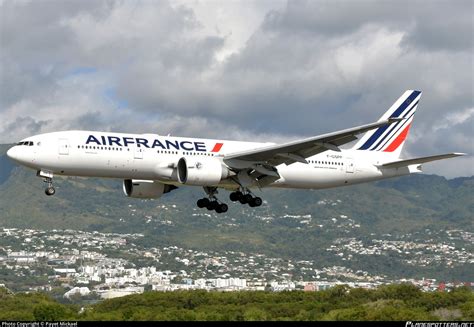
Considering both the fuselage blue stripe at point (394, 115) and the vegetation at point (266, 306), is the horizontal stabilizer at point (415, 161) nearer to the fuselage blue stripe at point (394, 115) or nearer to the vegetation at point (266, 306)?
the fuselage blue stripe at point (394, 115)

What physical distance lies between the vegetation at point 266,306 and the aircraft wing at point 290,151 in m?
41.8

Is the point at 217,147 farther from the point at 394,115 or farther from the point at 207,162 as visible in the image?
the point at 394,115

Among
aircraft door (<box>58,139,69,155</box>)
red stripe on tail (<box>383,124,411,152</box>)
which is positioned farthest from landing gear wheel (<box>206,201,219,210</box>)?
red stripe on tail (<box>383,124,411,152</box>)

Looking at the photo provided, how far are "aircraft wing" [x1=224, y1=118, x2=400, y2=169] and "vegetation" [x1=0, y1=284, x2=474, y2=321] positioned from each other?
137 feet

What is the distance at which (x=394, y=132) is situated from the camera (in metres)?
77.8

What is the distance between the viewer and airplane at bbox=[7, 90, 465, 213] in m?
62.2

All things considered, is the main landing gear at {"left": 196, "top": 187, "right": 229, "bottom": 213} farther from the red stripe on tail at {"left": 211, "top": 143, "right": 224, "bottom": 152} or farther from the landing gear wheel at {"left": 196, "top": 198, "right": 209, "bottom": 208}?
the red stripe on tail at {"left": 211, "top": 143, "right": 224, "bottom": 152}

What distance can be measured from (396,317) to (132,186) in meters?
43.1

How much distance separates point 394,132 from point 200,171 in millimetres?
21301

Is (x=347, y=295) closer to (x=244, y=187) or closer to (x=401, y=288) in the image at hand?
(x=401, y=288)

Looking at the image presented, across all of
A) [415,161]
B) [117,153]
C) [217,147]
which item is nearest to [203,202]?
[217,147]

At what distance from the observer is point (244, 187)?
222 feet

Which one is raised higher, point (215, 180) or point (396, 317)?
point (215, 180)

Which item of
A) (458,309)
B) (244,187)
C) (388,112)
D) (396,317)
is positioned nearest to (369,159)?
(388,112)
